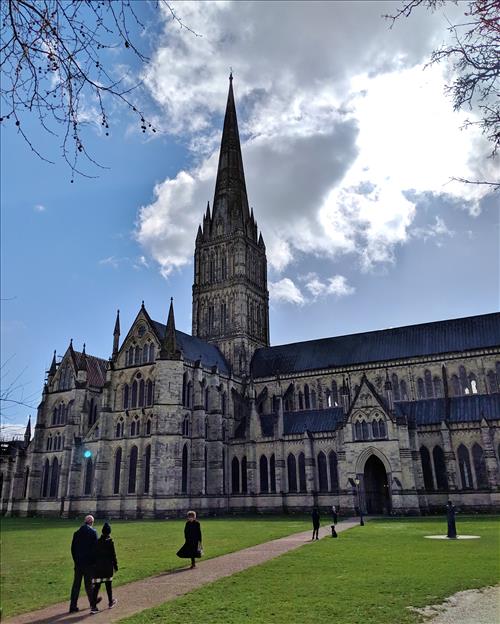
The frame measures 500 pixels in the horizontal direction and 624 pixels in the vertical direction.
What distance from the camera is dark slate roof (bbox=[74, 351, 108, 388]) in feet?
200

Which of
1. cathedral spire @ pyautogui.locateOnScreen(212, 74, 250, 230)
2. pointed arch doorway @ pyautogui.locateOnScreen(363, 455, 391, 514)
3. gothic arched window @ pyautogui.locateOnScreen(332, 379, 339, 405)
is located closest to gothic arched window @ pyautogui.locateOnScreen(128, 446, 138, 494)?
pointed arch doorway @ pyautogui.locateOnScreen(363, 455, 391, 514)

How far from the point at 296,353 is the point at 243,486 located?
1798cm

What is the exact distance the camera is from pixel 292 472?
162 feet

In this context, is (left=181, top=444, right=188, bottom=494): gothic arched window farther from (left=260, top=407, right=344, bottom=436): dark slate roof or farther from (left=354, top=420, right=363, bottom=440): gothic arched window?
(left=354, top=420, right=363, bottom=440): gothic arched window

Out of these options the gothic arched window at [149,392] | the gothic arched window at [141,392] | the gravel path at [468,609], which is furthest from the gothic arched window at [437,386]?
the gravel path at [468,609]

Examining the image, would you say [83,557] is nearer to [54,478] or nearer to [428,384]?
[428,384]

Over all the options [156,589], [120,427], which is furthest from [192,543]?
[120,427]

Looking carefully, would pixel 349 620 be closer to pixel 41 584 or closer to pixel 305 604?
pixel 305 604

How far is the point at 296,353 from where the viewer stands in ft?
207

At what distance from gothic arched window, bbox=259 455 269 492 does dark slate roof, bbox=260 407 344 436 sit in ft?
9.32

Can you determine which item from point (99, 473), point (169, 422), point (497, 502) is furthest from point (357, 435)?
point (99, 473)

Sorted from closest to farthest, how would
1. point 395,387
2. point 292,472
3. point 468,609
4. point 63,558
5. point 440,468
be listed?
point 468,609 < point 63,558 < point 440,468 < point 292,472 < point 395,387

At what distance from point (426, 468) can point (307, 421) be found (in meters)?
13.0

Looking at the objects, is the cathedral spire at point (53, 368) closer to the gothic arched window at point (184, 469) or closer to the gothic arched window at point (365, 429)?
the gothic arched window at point (184, 469)
